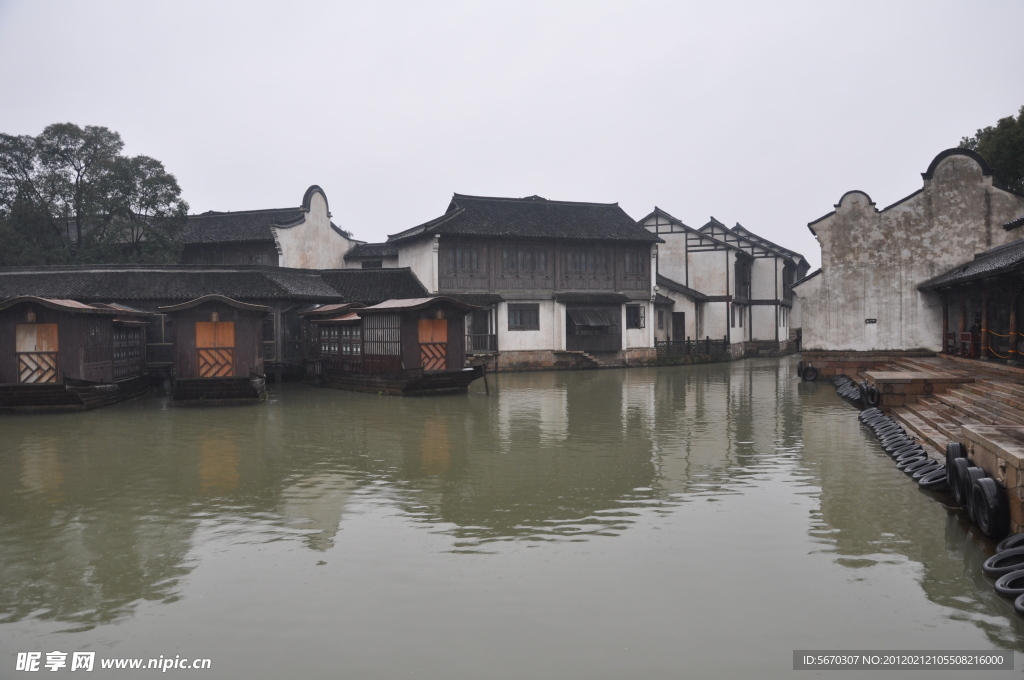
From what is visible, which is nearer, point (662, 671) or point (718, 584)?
point (662, 671)

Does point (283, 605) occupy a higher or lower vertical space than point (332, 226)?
lower

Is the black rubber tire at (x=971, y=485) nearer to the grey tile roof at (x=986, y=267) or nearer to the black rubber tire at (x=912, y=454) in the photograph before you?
the black rubber tire at (x=912, y=454)

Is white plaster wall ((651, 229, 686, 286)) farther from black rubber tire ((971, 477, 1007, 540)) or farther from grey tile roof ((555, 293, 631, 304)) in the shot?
black rubber tire ((971, 477, 1007, 540))

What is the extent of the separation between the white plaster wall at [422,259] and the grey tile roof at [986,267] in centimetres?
1800

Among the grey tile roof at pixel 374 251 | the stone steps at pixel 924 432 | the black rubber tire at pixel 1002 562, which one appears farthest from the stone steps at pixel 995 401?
the grey tile roof at pixel 374 251

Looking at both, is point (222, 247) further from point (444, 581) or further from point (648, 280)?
point (444, 581)

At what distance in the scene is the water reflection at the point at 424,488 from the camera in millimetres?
7402

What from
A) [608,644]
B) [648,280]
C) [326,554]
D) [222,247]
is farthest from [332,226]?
[608,644]

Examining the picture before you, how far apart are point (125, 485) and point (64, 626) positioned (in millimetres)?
5302

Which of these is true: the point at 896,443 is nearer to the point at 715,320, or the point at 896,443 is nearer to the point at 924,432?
the point at 924,432

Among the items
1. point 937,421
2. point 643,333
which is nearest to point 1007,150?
point 643,333

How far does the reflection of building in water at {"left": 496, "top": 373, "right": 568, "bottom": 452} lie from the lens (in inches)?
610

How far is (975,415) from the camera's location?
1289cm

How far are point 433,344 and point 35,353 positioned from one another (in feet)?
33.2
